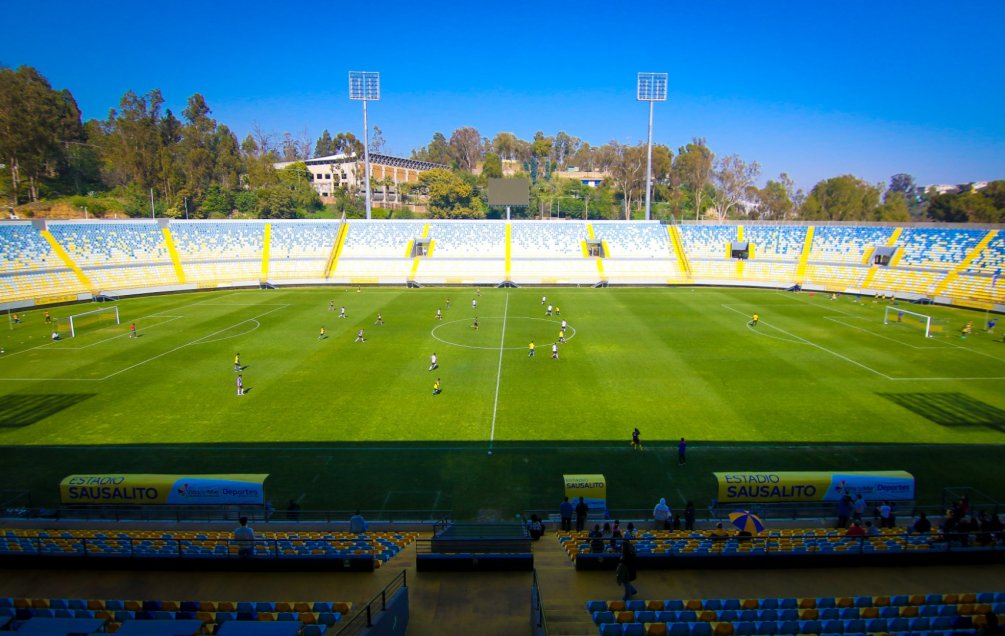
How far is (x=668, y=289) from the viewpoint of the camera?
2228 inches

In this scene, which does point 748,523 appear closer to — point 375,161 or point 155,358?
point 155,358

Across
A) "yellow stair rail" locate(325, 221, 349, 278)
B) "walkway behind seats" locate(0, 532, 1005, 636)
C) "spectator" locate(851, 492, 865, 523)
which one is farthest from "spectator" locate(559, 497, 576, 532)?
"yellow stair rail" locate(325, 221, 349, 278)

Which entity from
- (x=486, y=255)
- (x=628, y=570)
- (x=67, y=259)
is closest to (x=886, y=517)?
(x=628, y=570)

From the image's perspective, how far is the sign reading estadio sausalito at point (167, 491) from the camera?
52.3 ft

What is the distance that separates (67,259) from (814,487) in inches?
2426

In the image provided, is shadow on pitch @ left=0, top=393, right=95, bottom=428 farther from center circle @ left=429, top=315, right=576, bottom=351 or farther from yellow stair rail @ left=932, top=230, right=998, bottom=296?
yellow stair rail @ left=932, top=230, right=998, bottom=296

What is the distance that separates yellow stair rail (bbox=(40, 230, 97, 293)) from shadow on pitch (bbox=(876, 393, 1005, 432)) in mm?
59126

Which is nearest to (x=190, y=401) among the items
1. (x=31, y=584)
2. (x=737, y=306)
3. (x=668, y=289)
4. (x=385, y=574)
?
(x=31, y=584)

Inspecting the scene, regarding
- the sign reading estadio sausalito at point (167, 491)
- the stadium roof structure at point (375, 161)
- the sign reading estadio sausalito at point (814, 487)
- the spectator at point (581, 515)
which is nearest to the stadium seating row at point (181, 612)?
the sign reading estadio sausalito at point (167, 491)

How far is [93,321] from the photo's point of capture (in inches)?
1617

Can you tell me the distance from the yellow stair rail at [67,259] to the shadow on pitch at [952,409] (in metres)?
59.1

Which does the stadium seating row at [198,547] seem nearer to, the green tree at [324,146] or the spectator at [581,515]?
the spectator at [581,515]

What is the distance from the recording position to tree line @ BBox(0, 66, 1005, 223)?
73.8 metres

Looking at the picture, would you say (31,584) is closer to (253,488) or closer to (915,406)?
(253,488)
